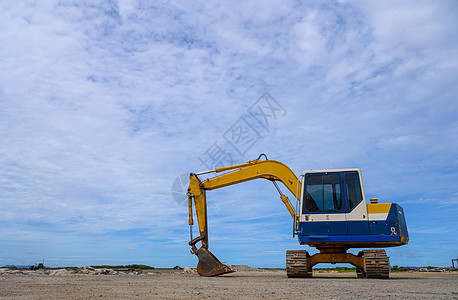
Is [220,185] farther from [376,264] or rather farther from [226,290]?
[226,290]

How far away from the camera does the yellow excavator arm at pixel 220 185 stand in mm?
17625

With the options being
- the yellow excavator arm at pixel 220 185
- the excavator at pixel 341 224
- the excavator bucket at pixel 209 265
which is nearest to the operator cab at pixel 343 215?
the excavator at pixel 341 224

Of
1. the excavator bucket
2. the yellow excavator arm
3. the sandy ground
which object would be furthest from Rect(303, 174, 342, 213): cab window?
the excavator bucket

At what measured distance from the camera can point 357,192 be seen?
15492mm

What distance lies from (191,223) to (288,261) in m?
5.44

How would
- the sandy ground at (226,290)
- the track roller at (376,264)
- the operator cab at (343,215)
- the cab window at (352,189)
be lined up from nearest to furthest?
the sandy ground at (226,290) < the track roller at (376,264) < the operator cab at (343,215) < the cab window at (352,189)

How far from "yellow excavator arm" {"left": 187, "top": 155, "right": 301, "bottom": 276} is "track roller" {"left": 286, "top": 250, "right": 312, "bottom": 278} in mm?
1973

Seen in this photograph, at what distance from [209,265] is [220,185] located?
390cm

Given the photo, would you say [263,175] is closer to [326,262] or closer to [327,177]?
[327,177]

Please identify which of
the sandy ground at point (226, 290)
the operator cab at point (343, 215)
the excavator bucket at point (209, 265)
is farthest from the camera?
the excavator bucket at point (209, 265)

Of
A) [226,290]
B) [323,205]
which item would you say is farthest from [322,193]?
[226,290]

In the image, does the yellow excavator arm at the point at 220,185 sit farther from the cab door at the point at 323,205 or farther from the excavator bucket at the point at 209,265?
the cab door at the point at 323,205

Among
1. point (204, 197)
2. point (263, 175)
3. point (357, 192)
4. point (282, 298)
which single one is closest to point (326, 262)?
point (357, 192)

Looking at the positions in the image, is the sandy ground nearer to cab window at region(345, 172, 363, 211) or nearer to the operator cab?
the operator cab
